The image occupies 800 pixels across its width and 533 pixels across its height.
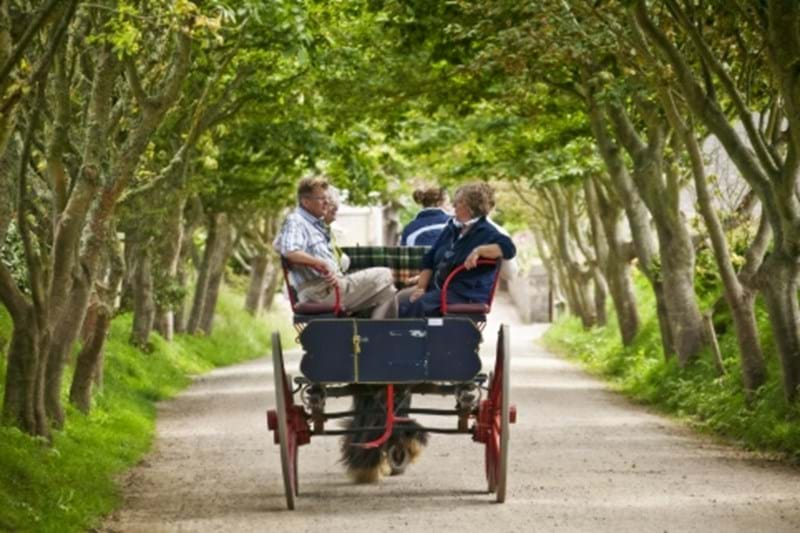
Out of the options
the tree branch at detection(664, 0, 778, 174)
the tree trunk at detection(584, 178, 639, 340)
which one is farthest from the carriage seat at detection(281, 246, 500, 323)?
the tree trunk at detection(584, 178, 639, 340)

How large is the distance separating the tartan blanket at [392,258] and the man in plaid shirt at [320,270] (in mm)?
528

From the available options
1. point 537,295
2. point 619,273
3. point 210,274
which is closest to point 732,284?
point 619,273

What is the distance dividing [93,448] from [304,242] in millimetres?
3713

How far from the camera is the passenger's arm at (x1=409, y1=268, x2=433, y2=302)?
47.1ft

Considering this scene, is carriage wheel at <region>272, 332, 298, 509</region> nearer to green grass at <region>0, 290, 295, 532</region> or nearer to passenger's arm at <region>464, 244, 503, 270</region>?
green grass at <region>0, 290, 295, 532</region>

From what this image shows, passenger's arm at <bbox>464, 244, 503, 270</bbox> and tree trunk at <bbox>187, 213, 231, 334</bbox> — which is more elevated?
tree trunk at <bbox>187, 213, 231, 334</bbox>

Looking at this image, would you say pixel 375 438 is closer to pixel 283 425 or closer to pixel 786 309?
pixel 283 425

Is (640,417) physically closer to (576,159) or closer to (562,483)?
(562,483)

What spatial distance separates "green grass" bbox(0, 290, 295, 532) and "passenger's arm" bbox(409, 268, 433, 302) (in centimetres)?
259

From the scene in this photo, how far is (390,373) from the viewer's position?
1369 centimetres

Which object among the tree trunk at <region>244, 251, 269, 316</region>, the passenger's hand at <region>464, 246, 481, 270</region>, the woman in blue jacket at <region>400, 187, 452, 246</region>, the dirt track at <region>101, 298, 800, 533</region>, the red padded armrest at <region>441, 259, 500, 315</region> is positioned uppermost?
the tree trunk at <region>244, 251, 269, 316</region>

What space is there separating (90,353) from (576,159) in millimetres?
15128

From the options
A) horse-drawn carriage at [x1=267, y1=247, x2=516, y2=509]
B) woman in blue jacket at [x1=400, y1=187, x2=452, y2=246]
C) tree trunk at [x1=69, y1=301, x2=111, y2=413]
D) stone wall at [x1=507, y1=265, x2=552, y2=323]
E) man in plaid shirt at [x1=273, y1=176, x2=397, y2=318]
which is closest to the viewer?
horse-drawn carriage at [x1=267, y1=247, x2=516, y2=509]

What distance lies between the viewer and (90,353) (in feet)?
64.4
